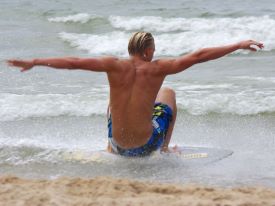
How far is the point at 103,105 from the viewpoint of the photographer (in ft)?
28.2

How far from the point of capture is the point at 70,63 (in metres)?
4.97

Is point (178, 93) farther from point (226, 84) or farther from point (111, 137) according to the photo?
point (111, 137)

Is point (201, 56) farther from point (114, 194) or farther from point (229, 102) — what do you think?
point (229, 102)

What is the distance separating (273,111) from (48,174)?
3511 millimetres

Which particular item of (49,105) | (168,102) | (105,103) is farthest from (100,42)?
(168,102)

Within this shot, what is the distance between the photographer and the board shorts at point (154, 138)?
584cm

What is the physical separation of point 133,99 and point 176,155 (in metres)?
0.75

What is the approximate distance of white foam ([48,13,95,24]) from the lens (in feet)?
59.3

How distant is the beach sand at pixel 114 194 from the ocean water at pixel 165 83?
31.5 inches

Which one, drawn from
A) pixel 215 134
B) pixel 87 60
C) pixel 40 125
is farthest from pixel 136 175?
pixel 40 125

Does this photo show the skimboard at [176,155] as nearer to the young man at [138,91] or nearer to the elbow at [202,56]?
the young man at [138,91]

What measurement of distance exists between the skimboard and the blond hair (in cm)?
99

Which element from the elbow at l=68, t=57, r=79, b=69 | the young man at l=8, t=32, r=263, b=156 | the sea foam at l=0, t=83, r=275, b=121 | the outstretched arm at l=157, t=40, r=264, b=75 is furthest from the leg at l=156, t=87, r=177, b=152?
the sea foam at l=0, t=83, r=275, b=121

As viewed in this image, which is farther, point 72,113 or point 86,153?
point 72,113
